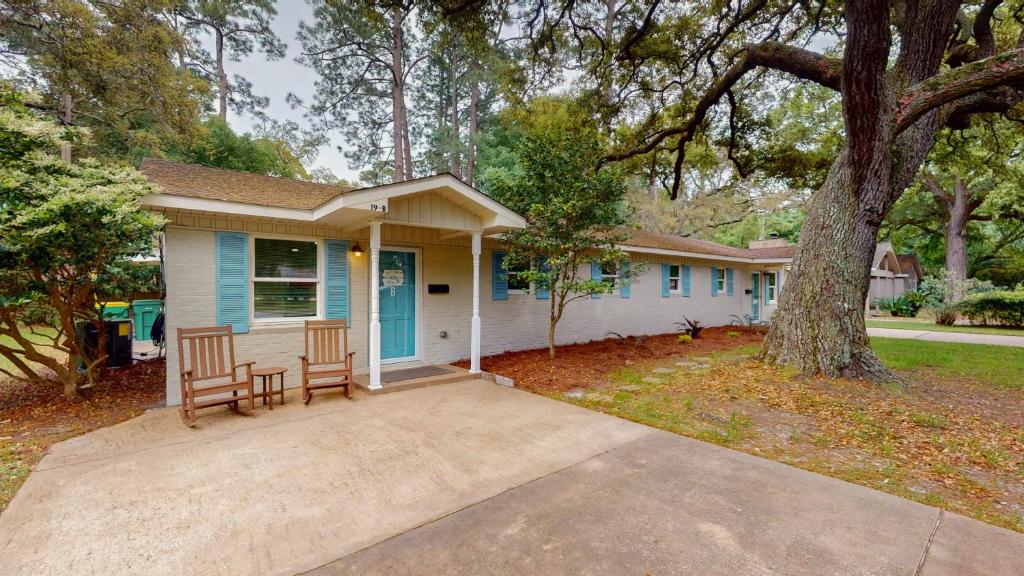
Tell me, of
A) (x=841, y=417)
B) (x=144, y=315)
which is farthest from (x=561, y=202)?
(x=144, y=315)

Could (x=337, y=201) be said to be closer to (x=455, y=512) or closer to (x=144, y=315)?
(x=455, y=512)

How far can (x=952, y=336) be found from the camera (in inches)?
462

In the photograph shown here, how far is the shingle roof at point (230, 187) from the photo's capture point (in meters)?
5.20

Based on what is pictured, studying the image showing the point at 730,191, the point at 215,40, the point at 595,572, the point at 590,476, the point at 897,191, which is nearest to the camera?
the point at 595,572

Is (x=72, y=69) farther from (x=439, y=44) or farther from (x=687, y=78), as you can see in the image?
(x=687, y=78)

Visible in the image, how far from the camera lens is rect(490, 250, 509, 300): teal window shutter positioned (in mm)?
8250

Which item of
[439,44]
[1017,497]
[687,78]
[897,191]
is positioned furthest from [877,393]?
[439,44]

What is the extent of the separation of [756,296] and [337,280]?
51.7 ft

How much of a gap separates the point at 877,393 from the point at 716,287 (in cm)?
888

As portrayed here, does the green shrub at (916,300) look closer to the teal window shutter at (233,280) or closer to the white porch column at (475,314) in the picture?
the white porch column at (475,314)

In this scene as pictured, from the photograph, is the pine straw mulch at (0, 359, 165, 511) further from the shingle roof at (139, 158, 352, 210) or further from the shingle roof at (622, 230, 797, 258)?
the shingle roof at (622, 230, 797, 258)

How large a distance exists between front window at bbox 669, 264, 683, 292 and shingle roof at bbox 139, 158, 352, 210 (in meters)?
9.73

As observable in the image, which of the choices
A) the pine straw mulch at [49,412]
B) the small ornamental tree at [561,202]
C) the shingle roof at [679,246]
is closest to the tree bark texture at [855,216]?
the small ornamental tree at [561,202]

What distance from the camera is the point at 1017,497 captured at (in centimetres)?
294
